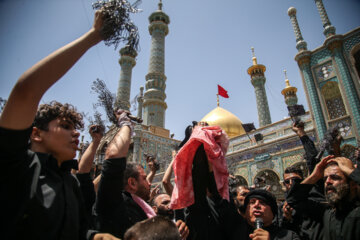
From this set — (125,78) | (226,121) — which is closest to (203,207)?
(226,121)

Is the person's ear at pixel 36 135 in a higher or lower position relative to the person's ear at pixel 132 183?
higher

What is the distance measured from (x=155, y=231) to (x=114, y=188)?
0.47m

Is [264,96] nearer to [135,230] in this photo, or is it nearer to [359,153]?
[359,153]

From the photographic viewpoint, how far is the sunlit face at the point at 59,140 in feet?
4.38

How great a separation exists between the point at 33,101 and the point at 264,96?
25499mm

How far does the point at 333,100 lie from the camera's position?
1045 centimetres

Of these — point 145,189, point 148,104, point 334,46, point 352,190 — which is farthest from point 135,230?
point 148,104

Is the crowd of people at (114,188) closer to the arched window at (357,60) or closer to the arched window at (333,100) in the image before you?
the arched window at (333,100)

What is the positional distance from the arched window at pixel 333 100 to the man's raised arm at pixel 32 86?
11.4 m

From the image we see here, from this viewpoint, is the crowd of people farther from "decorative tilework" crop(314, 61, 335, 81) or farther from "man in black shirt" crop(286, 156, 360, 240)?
"decorative tilework" crop(314, 61, 335, 81)

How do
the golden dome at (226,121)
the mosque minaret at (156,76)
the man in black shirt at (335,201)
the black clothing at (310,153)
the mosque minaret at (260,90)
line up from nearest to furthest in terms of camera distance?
the man in black shirt at (335,201) → the black clothing at (310,153) → the golden dome at (226,121) → the mosque minaret at (156,76) → the mosque minaret at (260,90)

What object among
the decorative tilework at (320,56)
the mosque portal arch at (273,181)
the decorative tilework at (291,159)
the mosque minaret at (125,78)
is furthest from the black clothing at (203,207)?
the mosque minaret at (125,78)

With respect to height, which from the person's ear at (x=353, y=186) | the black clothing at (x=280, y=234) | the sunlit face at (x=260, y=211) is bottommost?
the black clothing at (x=280, y=234)

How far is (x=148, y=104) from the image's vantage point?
22.6 metres
